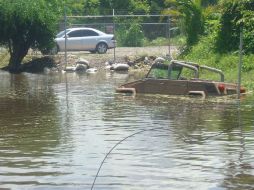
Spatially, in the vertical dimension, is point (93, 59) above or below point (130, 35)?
below

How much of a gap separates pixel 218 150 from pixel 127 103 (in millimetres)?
7585

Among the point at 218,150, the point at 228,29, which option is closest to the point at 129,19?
the point at 228,29

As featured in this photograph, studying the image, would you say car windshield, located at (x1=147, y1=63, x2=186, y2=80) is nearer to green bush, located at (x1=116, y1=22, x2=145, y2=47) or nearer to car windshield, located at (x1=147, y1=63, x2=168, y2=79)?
car windshield, located at (x1=147, y1=63, x2=168, y2=79)

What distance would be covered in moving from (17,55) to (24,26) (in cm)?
175

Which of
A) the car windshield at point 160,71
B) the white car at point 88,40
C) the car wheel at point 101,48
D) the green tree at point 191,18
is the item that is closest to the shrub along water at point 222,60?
the green tree at point 191,18

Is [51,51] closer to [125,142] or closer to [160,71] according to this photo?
[160,71]

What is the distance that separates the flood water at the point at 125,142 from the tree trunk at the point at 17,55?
1402 cm

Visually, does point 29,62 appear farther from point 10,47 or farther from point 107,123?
point 107,123

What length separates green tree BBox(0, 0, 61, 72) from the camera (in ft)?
116

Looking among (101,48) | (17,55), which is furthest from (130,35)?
(17,55)

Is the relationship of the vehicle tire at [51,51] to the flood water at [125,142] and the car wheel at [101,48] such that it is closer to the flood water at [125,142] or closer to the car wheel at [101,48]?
the car wheel at [101,48]

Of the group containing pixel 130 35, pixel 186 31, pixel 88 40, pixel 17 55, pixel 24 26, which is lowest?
pixel 17 55

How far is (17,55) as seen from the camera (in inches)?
1455

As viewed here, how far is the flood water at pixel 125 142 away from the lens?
1037 cm
